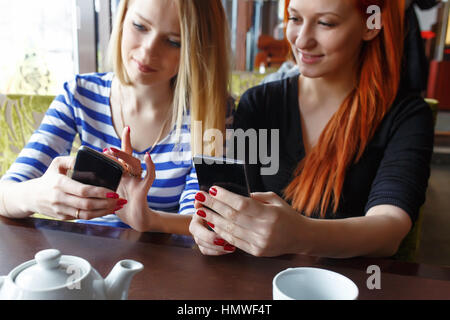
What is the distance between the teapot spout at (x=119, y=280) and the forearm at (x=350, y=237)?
37 centimetres

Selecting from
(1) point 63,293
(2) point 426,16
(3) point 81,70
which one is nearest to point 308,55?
(1) point 63,293

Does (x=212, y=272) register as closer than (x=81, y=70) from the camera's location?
Yes

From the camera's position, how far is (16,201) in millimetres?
912

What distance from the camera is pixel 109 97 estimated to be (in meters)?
1.29

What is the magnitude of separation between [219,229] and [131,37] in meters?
0.66

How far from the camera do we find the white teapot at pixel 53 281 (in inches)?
16.0

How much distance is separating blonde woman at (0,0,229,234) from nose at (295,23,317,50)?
0.79 feet

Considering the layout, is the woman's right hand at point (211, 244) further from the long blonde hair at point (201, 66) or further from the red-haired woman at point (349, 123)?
the long blonde hair at point (201, 66)

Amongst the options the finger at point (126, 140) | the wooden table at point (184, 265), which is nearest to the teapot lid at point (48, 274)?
the wooden table at point (184, 265)

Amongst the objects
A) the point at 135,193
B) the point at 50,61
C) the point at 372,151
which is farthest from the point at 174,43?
the point at 50,61

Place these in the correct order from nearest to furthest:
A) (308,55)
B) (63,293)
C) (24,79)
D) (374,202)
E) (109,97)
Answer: (63,293) → (374,202) → (308,55) → (109,97) → (24,79)

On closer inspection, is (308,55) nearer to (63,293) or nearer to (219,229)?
(219,229)

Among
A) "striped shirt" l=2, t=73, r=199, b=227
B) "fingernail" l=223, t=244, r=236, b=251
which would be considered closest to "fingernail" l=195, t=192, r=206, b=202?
"fingernail" l=223, t=244, r=236, b=251

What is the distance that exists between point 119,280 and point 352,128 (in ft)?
2.98
